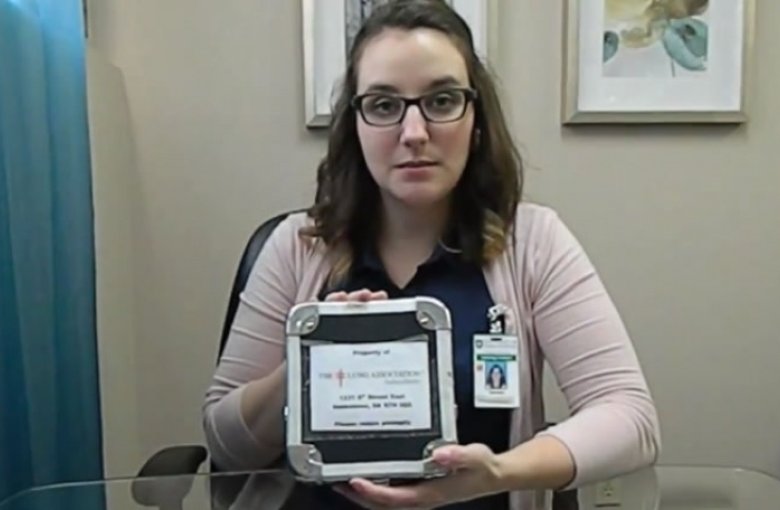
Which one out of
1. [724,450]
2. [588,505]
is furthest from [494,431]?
[724,450]

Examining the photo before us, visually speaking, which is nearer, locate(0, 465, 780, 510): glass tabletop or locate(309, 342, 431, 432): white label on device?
locate(309, 342, 431, 432): white label on device

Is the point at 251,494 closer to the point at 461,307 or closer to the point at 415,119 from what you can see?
the point at 461,307

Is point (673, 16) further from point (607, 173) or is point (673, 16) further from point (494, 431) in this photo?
point (494, 431)

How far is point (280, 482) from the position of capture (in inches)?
47.1

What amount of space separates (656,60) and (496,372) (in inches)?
37.4

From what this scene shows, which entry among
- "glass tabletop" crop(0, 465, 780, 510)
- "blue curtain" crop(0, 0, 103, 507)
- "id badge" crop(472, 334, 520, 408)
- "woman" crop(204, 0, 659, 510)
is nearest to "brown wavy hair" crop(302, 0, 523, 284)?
"woman" crop(204, 0, 659, 510)

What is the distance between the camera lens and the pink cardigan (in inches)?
42.3

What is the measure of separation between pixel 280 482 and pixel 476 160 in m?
0.52

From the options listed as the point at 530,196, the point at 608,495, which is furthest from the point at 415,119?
the point at 530,196

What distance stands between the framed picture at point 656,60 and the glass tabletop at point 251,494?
0.79 m

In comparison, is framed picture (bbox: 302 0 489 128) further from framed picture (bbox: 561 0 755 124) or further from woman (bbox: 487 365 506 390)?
woman (bbox: 487 365 506 390)

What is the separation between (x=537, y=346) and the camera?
1.20 m

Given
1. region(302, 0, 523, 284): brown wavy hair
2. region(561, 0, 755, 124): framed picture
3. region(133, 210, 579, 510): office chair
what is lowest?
region(133, 210, 579, 510): office chair

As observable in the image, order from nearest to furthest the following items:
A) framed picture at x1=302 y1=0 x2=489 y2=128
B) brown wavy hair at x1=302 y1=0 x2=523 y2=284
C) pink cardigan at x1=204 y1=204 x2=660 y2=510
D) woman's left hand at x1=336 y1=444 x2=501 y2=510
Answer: woman's left hand at x1=336 y1=444 x2=501 y2=510 < pink cardigan at x1=204 y1=204 x2=660 y2=510 < brown wavy hair at x1=302 y1=0 x2=523 y2=284 < framed picture at x1=302 y1=0 x2=489 y2=128
